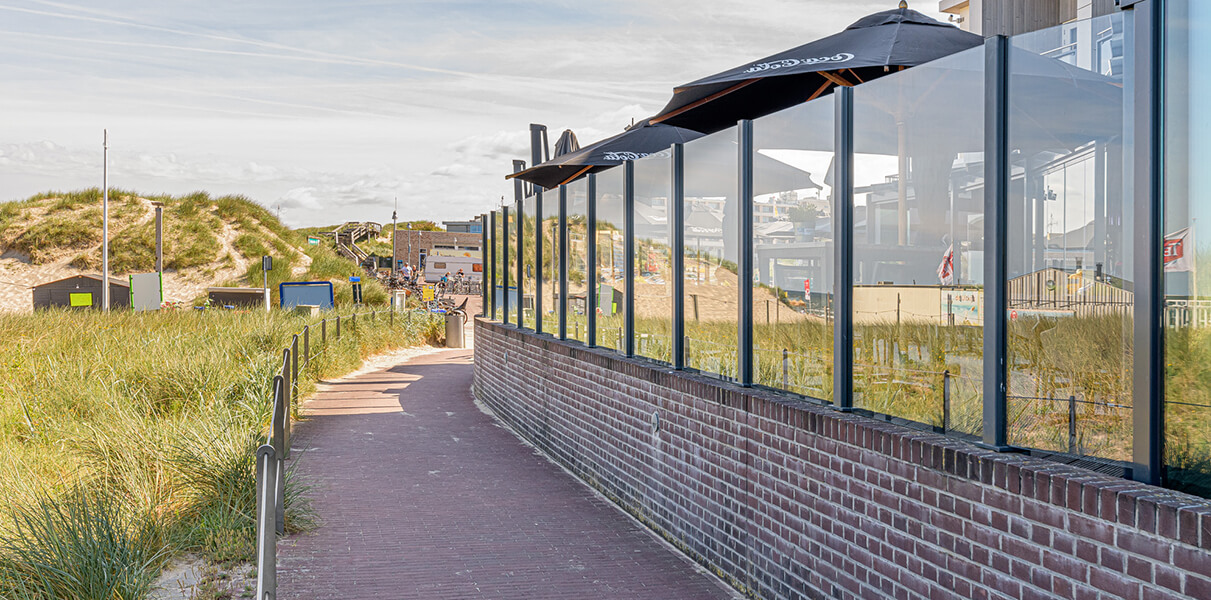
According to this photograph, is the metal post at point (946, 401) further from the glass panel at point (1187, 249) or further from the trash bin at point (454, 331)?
the trash bin at point (454, 331)

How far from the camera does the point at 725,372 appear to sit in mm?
6656

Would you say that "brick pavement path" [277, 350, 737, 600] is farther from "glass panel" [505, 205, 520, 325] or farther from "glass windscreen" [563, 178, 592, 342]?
"glass panel" [505, 205, 520, 325]

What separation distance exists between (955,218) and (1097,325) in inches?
35.1

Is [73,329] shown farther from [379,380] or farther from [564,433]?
[564,433]

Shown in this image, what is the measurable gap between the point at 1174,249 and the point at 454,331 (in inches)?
932

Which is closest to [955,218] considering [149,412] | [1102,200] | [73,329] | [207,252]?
[1102,200]

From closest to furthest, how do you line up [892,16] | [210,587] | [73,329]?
[210,587], [892,16], [73,329]

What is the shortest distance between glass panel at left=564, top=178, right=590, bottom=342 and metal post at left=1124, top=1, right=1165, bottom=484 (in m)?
6.71

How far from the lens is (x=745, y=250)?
20.6ft

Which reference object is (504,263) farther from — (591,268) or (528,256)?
(591,268)

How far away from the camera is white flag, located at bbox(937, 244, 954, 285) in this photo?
4.40 metres

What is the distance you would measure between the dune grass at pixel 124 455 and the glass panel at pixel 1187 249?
491 cm

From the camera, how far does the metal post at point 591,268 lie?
31.3ft

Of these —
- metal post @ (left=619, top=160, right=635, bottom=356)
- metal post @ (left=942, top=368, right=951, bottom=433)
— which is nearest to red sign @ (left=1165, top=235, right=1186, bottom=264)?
metal post @ (left=942, top=368, right=951, bottom=433)
